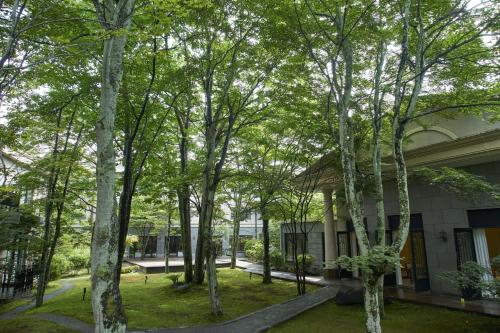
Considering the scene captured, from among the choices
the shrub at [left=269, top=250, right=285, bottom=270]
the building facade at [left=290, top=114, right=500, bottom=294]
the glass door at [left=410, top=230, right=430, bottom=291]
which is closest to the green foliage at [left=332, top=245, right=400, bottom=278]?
the building facade at [left=290, top=114, right=500, bottom=294]

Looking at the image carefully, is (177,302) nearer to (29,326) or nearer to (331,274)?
(29,326)

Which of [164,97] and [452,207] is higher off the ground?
[164,97]

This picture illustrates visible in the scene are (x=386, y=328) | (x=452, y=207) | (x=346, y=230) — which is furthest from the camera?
(x=346, y=230)

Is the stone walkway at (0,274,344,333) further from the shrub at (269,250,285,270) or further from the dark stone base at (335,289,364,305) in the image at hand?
the shrub at (269,250,285,270)

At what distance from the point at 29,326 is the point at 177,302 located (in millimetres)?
5207

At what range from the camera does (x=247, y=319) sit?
10.3 m

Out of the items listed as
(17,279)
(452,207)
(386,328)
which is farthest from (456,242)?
(17,279)

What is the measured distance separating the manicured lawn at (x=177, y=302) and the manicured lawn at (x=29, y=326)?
1007 mm

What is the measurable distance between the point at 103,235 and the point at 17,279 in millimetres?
15050

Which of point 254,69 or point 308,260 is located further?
point 308,260

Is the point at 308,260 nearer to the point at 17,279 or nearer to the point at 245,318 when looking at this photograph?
the point at 245,318

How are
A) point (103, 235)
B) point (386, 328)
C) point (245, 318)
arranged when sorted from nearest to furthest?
1. point (103, 235)
2. point (386, 328)
3. point (245, 318)

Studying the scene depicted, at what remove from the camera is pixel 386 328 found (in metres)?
9.38

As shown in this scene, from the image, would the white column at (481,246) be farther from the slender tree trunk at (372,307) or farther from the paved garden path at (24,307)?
the paved garden path at (24,307)
